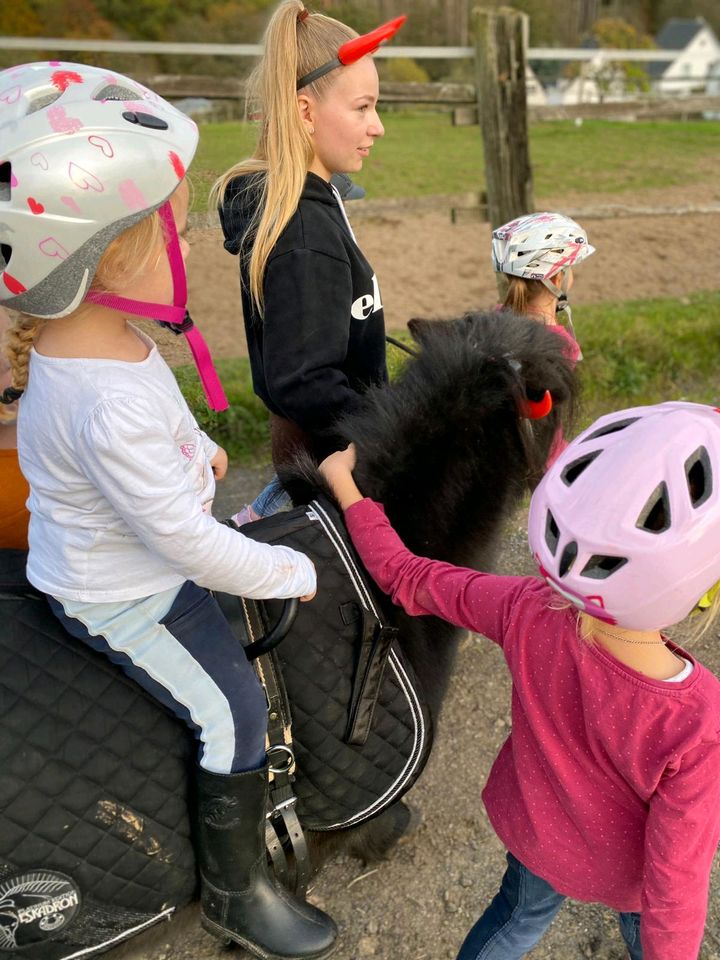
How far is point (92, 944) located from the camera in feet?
4.82

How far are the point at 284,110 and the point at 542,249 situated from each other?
3.23 feet

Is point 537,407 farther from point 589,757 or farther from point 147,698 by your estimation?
point 147,698

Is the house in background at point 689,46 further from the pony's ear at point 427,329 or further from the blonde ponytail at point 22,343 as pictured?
the blonde ponytail at point 22,343

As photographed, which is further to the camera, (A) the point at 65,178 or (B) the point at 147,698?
(B) the point at 147,698

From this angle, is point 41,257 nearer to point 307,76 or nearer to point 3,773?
point 3,773

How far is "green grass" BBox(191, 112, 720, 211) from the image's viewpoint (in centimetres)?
1100

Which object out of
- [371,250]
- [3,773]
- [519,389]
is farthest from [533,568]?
[371,250]

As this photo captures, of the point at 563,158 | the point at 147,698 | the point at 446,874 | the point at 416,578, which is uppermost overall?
the point at 416,578

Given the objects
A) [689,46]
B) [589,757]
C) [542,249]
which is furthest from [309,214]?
[689,46]

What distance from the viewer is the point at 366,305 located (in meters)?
A: 2.02

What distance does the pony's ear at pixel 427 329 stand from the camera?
1.72 m

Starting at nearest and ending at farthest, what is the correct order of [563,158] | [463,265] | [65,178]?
[65,178]
[463,265]
[563,158]

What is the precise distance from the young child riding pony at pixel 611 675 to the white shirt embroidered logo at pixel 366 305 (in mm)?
750

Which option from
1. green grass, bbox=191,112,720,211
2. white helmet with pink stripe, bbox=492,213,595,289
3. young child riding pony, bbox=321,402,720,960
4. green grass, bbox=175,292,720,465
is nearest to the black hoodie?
young child riding pony, bbox=321,402,720,960
